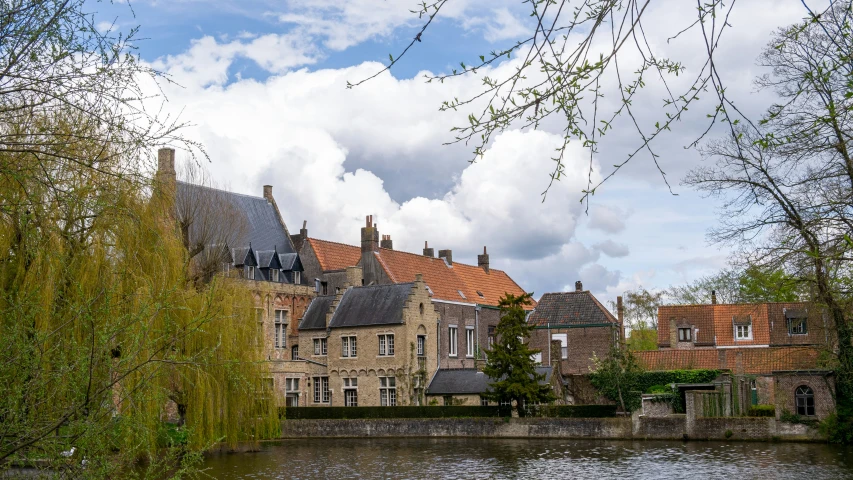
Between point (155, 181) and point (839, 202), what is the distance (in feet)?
40.3

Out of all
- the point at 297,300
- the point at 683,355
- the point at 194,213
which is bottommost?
the point at 683,355

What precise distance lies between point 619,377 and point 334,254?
16967 millimetres

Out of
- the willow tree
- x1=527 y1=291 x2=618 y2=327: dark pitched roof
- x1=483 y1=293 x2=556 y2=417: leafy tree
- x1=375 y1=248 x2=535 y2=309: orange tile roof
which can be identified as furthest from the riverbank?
x1=527 y1=291 x2=618 y2=327: dark pitched roof

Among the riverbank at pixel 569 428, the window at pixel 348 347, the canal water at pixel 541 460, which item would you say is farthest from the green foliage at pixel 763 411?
the window at pixel 348 347

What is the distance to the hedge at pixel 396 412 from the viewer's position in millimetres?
34500

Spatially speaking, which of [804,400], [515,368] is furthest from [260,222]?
[804,400]

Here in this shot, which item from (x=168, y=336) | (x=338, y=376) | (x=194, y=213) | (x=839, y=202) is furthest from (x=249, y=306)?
(x=168, y=336)

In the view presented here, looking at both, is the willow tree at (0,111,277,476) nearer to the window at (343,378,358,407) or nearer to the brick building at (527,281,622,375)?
the window at (343,378,358,407)

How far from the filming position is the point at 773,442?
29.1 m

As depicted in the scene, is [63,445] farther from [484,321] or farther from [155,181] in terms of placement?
[484,321]

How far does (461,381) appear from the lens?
3791 centimetres

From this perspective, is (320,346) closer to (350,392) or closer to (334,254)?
(350,392)

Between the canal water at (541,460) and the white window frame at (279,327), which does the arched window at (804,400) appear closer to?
the canal water at (541,460)

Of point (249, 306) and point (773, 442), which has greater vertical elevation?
point (249, 306)
